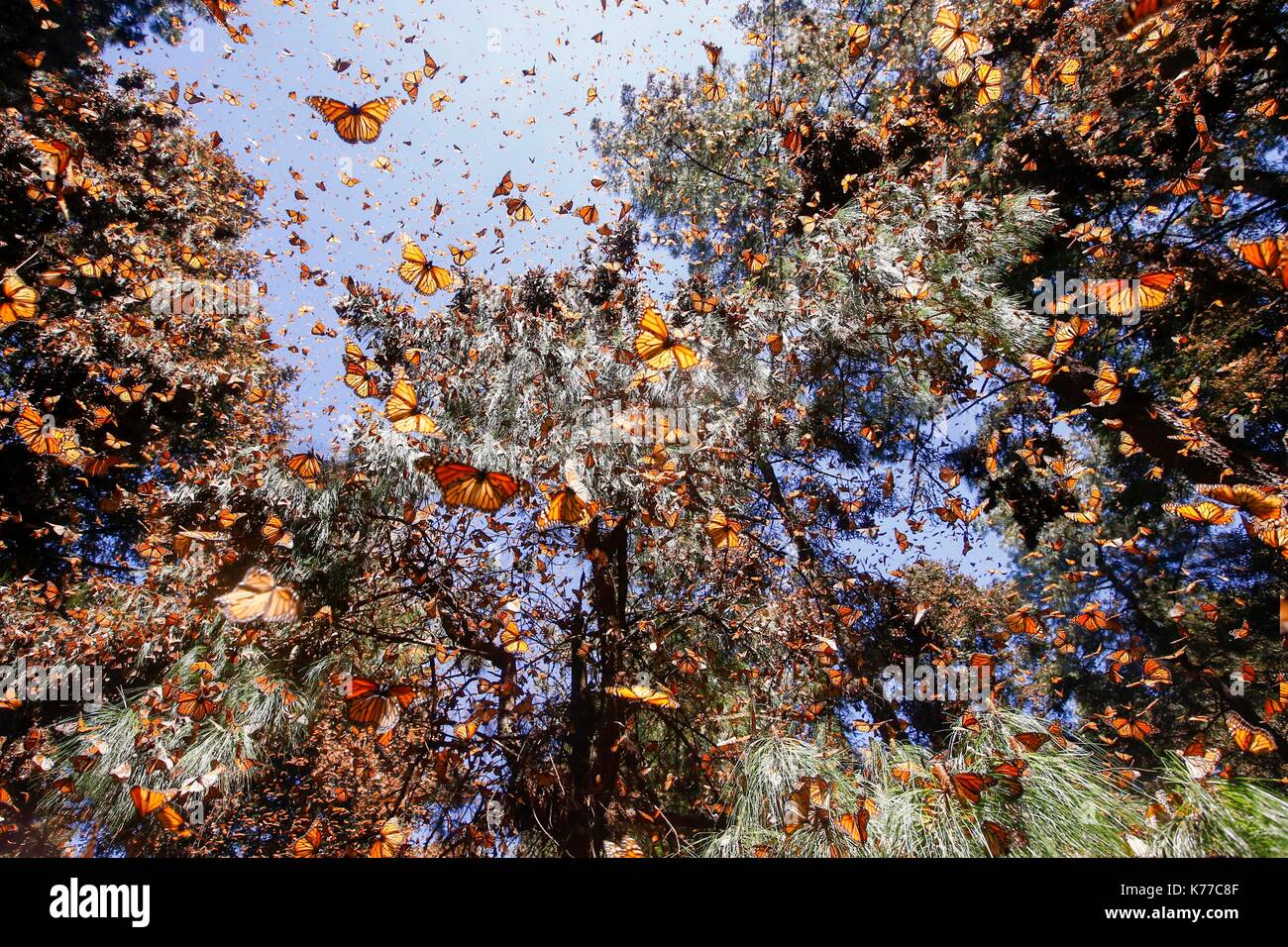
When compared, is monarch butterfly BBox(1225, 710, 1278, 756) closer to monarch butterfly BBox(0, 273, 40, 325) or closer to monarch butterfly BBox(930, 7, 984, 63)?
monarch butterfly BBox(930, 7, 984, 63)

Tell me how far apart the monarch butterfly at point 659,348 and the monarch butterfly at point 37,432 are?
12.1ft

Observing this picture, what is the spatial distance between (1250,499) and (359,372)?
13.7ft

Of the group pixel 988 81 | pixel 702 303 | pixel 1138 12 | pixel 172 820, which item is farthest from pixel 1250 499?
pixel 172 820

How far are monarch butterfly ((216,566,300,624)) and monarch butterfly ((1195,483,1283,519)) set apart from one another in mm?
3850

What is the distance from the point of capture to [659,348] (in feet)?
8.68

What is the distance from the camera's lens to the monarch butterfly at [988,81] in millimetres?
3445

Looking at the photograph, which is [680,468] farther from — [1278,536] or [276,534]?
[1278,536]

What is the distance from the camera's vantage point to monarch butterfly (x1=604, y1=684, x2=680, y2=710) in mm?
2291

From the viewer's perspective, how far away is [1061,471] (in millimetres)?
3197

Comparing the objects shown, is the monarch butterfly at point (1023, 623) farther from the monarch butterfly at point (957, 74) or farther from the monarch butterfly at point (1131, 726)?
the monarch butterfly at point (957, 74)

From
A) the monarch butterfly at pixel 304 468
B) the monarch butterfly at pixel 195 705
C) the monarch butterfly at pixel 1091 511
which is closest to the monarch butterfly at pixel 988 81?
the monarch butterfly at pixel 1091 511

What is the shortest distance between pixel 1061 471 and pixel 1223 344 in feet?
3.08

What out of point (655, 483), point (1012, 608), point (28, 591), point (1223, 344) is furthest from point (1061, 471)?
point (28, 591)
